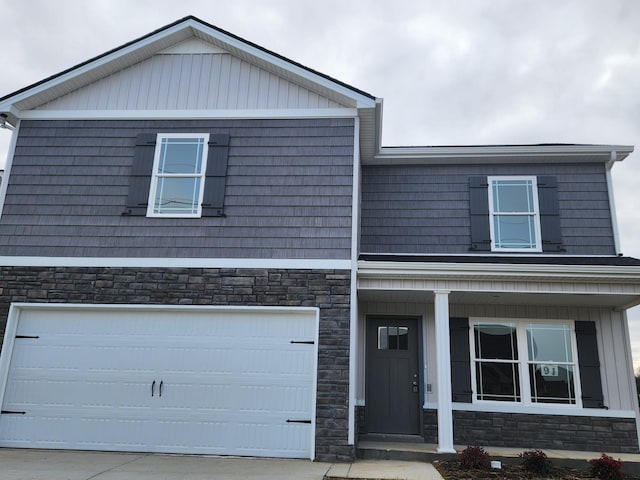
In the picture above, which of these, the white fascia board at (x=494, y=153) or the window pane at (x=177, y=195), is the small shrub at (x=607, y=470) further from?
the window pane at (x=177, y=195)

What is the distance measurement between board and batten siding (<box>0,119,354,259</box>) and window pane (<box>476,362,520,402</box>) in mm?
3345

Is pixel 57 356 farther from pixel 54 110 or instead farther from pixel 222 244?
pixel 54 110

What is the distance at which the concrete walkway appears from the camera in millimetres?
5211

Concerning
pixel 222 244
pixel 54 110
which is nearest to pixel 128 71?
pixel 54 110

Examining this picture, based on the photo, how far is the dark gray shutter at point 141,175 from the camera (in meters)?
7.42

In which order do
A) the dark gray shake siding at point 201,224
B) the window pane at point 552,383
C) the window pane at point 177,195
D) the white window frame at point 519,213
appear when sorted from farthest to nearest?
the white window frame at point 519,213 < the window pane at point 552,383 < the window pane at point 177,195 < the dark gray shake siding at point 201,224

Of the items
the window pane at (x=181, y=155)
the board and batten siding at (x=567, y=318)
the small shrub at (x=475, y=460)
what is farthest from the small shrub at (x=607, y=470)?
the window pane at (x=181, y=155)

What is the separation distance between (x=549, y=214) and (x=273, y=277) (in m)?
5.09

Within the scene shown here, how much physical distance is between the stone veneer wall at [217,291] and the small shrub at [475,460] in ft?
5.35

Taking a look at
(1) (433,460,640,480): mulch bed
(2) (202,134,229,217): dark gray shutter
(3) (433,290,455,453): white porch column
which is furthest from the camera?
(2) (202,134,229,217): dark gray shutter

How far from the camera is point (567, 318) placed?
8195 mm

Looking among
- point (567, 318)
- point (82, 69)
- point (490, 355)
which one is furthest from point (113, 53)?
point (567, 318)

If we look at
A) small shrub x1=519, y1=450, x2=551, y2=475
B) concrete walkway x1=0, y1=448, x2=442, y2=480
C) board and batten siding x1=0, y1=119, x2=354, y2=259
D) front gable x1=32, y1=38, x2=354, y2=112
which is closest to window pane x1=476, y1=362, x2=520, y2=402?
small shrub x1=519, y1=450, x2=551, y2=475

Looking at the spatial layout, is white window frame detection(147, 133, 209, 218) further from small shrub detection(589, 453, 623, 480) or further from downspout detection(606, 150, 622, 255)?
downspout detection(606, 150, 622, 255)
